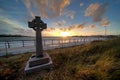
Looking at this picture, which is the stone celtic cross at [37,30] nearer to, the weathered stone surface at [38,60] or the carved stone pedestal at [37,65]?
the weathered stone surface at [38,60]

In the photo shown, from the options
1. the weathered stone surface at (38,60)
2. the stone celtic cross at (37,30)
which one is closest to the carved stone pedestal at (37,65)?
the weathered stone surface at (38,60)

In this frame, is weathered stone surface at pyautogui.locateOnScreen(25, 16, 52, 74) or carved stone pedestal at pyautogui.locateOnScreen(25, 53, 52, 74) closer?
carved stone pedestal at pyautogui.locateOnScreen(25, 53, 52, 74)

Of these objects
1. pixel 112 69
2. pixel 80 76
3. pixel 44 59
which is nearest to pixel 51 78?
pixel 80 76

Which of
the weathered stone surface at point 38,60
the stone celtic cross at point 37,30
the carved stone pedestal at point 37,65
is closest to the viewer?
the carved stone pedestal at point 37,65

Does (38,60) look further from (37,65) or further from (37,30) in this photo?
(37,30)

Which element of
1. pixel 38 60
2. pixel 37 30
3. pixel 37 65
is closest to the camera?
pixel 37 65

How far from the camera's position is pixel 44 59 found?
495 cm

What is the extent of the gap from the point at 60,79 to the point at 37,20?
3500 millimetres

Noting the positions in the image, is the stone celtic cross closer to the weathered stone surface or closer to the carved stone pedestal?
the weathered stone surface

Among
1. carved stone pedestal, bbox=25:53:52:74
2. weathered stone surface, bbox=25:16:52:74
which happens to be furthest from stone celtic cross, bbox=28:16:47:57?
carved stone pedestal, bbox=25:53:52:74

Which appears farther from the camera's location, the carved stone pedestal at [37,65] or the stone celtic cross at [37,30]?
the stone celtic cross at [37,30]

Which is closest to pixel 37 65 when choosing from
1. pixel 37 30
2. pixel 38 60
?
pixel 38 60

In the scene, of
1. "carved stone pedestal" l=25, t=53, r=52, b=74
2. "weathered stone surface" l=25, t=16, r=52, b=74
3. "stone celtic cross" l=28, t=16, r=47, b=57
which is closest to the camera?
"carved stone pedestal" l=25, t=53, r=52, b=74

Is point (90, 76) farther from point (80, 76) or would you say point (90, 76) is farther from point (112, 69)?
point (112, 69)
